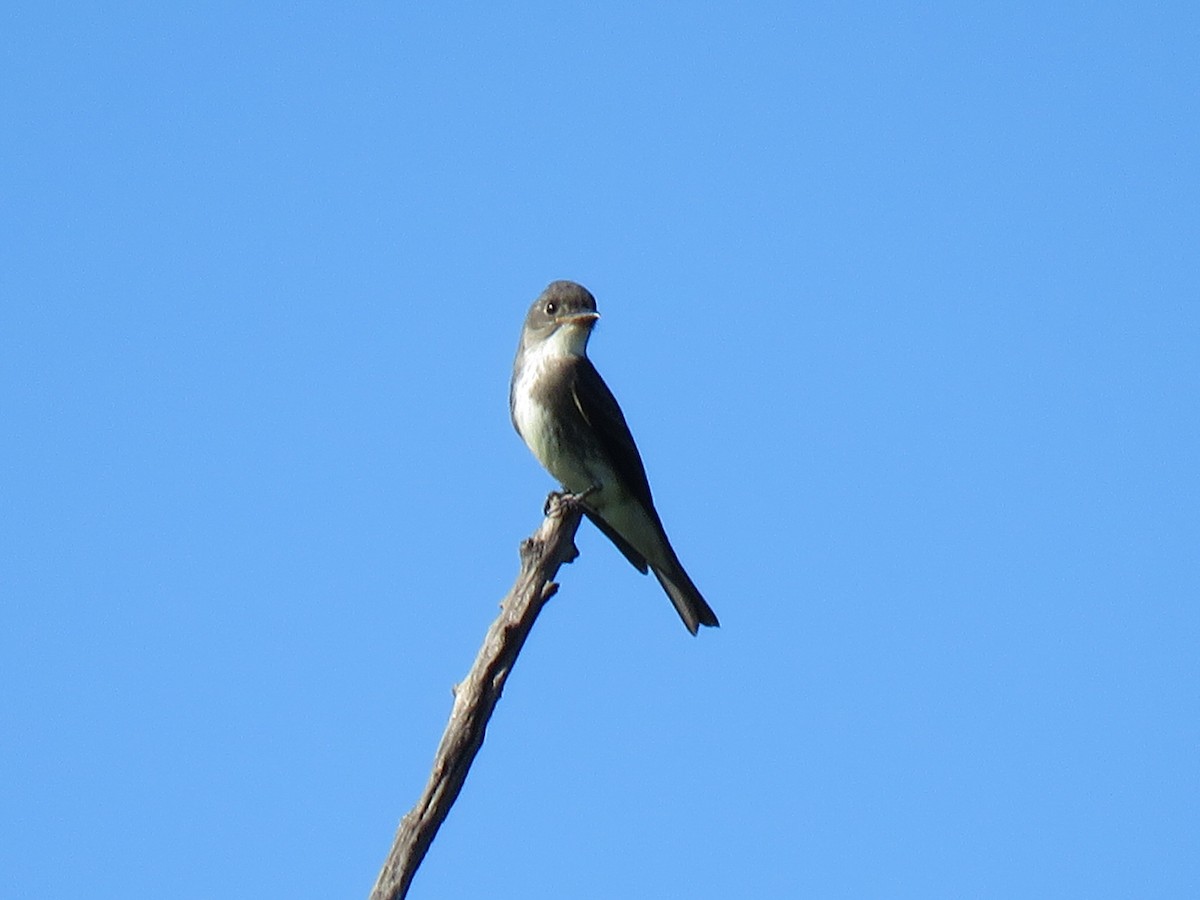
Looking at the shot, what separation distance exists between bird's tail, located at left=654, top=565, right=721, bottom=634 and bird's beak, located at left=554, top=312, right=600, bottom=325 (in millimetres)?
1505

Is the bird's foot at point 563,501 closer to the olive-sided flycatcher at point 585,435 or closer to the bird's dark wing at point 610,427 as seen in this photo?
the olive-sided flycatcher at point 585,435

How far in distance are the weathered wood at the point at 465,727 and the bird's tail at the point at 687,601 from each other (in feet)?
9.69

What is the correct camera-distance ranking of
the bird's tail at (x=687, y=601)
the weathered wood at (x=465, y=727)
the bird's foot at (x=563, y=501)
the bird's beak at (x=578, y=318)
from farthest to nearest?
the bird's beak at (x=578, y=318)
the bird's tail at (x=687, y=601)
the bird's foot at (x=563, y=501)
the weathered wood at (x=465, y=727)

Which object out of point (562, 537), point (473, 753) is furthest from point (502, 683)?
point (562, 537)

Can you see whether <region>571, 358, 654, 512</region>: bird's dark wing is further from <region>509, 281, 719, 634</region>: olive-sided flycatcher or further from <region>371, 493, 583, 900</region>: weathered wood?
<region>371, 493, 583, 900</region>: weathered wood

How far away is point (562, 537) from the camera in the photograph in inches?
315

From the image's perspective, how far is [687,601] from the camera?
10.2 metres

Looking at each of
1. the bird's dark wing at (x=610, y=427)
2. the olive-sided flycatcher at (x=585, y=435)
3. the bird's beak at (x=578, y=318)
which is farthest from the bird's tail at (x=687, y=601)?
the bird's beak at (x=578, y=318)

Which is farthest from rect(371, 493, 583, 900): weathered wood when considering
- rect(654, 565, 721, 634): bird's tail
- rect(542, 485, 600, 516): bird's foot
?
rect(654, 565, 721, 634): bird's tail

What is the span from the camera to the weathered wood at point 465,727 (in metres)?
5.98

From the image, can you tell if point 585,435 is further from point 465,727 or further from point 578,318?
point 465,727

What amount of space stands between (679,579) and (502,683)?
158 inches

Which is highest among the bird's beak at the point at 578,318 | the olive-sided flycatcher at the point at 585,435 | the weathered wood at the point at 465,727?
the bird's beak at the point at 578,318

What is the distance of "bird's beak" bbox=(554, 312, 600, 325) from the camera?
10.5 m
